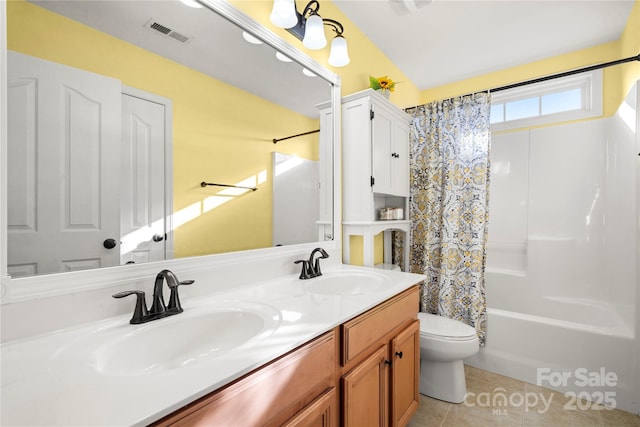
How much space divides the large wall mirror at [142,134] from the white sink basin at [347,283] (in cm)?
29

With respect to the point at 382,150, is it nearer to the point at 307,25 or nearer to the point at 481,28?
the point at 307,25

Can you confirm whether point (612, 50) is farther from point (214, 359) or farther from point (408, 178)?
point (214, 359)

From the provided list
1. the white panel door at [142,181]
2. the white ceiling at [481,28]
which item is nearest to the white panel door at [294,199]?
the white panel door at [142,181]

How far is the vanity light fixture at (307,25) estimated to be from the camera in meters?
1.29

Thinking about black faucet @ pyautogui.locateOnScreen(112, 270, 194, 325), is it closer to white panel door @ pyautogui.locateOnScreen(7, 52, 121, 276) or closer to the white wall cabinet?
white panel door @ pyautogui.locateOnScreen(7, 52, 121, 276)

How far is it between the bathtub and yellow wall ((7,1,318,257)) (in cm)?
189

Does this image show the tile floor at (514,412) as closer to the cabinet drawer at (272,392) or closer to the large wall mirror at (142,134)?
the cabinet drawer at (272,392)

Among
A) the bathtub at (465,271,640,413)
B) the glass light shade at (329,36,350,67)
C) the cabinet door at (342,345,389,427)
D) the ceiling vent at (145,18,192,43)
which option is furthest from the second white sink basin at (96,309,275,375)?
the bathtub at (465,271,640,413)

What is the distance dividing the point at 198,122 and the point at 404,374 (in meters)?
1.50

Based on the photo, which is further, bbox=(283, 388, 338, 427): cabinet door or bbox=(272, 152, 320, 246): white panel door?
bbox=(272, 152, 320, 246): white panel door

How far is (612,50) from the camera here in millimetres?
2307

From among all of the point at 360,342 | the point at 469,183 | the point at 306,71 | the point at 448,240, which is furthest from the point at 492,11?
the point at 360,342

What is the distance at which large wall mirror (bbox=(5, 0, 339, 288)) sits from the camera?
771 millimetres

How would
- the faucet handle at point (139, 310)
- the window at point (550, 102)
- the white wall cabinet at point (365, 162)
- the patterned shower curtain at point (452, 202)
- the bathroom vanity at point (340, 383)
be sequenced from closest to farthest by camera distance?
1. the bathroom vanity at point (340, 383)
2. the faucet handle at point (139, 310)
3. the white wall cabinet at point (365, 162)
4. the patterned shower curtain at point (452, 202)
5. the window at point (550, 102)
